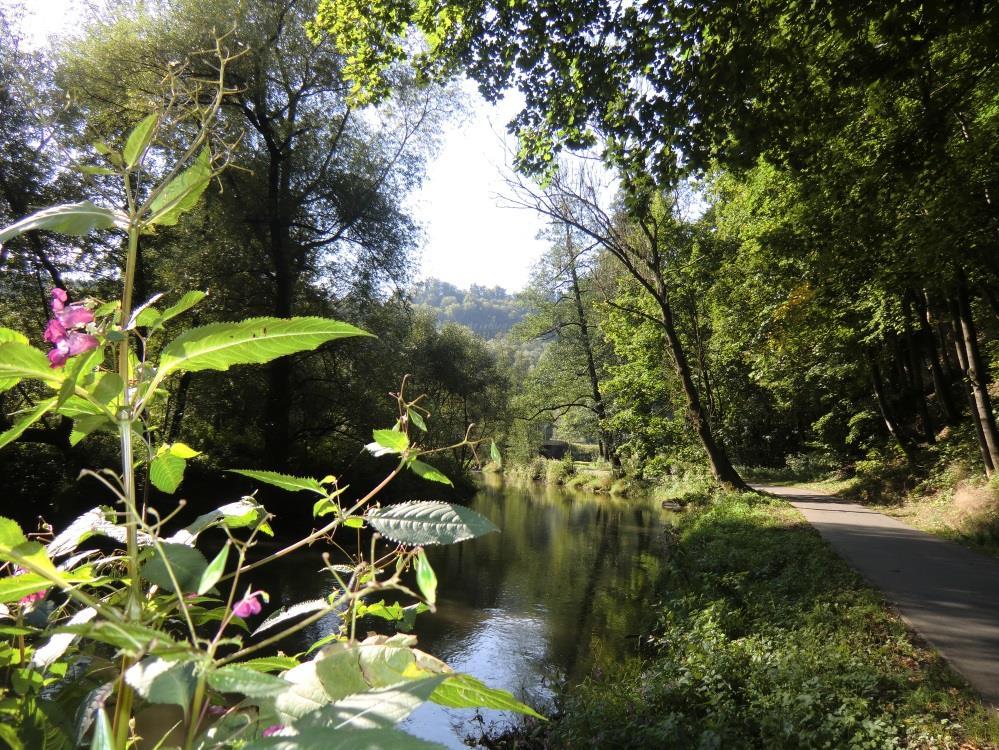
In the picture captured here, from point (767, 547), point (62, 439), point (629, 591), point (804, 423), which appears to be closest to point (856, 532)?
point (767, 547)

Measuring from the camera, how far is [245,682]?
457 mm

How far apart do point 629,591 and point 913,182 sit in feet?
24.3

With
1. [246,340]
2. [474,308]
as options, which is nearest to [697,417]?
[246,340]

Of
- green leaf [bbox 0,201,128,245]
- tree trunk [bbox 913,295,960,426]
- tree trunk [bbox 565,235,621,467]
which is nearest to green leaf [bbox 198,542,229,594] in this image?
green leaf [bbox 0,201,128,245]

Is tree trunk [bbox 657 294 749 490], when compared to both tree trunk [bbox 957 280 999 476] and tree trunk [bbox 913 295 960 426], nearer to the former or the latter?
tree trunk [bbox 913 295 960 426]

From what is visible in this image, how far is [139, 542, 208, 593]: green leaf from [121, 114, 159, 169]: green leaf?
17.2 inches

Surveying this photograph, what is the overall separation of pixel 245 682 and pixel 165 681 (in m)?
0.07

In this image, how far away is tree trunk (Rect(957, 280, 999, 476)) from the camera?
A: 9.86 m

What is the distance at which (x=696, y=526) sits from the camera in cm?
1162

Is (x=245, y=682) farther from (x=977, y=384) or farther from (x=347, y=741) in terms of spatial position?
(x=977, y=384)

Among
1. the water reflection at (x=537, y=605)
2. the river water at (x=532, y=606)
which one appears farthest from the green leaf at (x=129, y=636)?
the water reflection at (x=537, y=605)

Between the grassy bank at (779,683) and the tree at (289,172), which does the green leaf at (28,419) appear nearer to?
the grassy bank at (779,683)

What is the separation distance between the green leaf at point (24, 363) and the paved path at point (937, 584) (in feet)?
17.2

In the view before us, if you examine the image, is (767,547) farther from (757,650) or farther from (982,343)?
(982,343)
